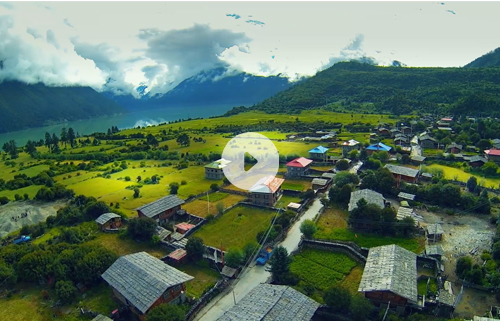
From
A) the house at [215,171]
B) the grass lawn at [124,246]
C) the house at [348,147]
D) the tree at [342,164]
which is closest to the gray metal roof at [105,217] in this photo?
the grass lawn at [124,246]

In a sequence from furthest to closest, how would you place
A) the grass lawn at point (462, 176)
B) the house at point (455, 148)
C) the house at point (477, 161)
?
the house at point (455, 148), the house at point (477, 161), the grass lawn at point (462, 176)

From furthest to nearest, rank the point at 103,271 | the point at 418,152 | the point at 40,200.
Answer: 1. the point at 418,152
2. the point at 40,200
3. the point at 103,271

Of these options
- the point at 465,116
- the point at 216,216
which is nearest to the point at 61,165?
the point at 216,216

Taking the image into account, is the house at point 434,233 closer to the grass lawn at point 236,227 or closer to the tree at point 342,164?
the grass lawn at point 236,227

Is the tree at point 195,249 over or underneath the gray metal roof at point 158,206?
underneath

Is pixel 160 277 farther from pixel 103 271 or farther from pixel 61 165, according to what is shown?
pixel 61 165
